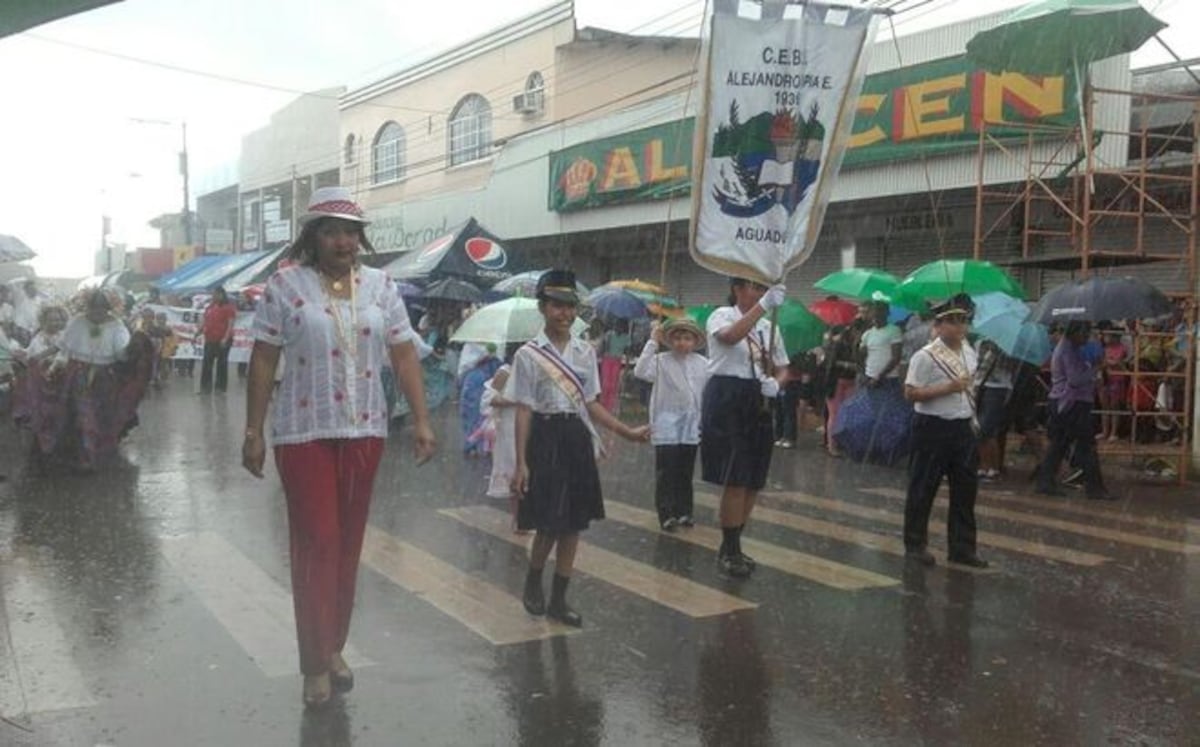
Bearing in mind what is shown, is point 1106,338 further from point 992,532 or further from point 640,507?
point 640,507

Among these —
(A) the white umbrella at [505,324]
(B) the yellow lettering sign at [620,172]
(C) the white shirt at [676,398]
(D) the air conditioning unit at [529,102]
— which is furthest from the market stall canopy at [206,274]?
(C) the white shirt at [676,398]

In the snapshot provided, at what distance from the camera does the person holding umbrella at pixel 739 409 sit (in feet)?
22.1

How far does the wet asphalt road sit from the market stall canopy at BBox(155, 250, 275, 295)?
2502 centimetres

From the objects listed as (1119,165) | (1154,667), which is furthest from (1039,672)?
(1119,165)

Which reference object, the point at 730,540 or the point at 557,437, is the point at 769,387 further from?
the point at 557,437

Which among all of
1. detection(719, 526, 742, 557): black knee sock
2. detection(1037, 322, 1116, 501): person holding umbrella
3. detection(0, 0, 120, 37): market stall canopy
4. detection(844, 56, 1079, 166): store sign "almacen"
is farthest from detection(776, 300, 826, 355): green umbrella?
detection(0, 0, 120, 37): market stall canopy

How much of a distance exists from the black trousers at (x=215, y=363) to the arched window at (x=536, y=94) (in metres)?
10.6

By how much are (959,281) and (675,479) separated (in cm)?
442

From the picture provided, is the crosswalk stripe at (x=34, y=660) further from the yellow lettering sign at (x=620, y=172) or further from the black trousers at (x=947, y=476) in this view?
the yellow lettering sign at (x=620, y=172)

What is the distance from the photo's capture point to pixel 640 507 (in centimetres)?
945

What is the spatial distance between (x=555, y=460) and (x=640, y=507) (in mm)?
3894

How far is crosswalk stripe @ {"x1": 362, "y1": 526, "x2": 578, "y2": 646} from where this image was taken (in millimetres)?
5668

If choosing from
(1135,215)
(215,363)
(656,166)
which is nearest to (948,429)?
(1135,215)

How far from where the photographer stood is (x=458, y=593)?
6.42 meters
